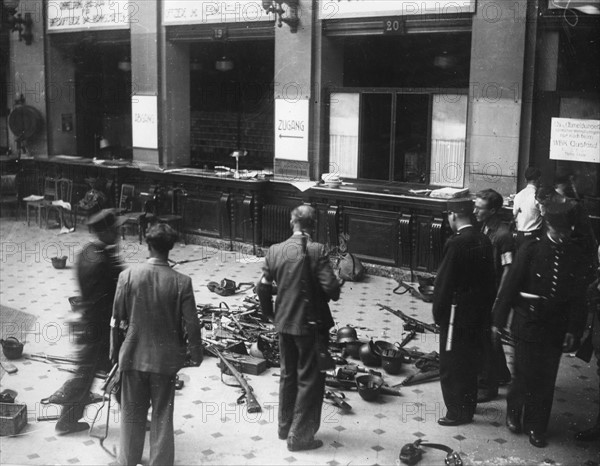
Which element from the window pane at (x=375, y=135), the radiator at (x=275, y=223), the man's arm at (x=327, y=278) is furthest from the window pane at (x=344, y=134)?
the man's arm at (x=327, y=278)

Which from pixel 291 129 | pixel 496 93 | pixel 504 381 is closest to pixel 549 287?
pixel 504 381

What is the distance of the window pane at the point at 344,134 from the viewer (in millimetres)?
12000

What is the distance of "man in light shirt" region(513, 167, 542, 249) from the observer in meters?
8.95

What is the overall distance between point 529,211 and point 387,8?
3942 millimetres

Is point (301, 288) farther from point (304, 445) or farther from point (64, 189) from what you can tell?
point (64, 189)

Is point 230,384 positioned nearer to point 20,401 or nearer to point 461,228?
point 20,401

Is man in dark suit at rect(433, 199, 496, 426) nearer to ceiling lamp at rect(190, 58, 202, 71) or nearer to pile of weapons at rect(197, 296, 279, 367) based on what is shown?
pile of weapons at rect(197, 296, 279, 367)

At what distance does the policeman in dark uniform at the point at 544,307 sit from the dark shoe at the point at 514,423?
0.14 metres

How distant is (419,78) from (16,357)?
346 inches

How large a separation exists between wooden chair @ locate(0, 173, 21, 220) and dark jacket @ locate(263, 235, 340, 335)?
11375 millimetres

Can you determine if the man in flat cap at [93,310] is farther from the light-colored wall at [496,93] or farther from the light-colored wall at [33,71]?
the light-colored wall at [33,71]

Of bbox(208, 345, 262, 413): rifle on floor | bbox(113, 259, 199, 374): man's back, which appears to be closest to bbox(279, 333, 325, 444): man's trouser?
bbox(208, 345, 262, 413): rifle on floor

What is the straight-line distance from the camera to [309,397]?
571cm

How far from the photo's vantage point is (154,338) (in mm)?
5117
